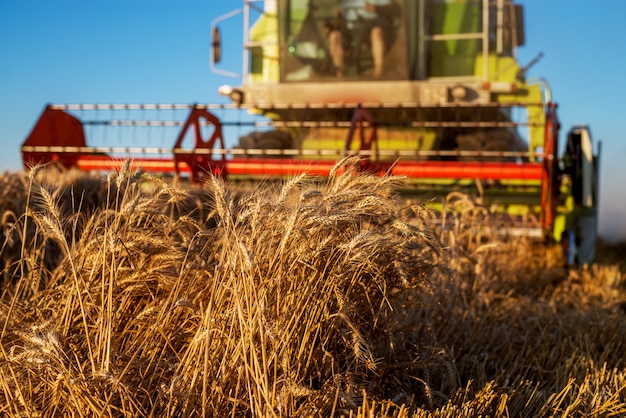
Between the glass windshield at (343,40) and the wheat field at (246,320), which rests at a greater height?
the glass windshield at (343,40)

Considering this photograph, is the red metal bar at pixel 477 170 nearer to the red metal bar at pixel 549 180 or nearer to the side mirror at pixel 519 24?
the red metal bar at pixel 549 180

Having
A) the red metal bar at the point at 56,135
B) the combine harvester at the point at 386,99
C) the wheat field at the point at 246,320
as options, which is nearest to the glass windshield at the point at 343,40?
the combine harvester at the point at 386,99

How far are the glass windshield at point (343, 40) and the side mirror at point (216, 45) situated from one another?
0.67m

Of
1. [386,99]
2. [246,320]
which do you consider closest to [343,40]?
[386,99]

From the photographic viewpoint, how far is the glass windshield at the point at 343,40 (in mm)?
7773

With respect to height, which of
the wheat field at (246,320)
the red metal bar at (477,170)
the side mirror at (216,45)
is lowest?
the wheat field at (246,320)

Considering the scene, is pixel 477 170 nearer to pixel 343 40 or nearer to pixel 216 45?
pixel 343 40

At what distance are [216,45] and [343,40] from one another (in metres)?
1.34

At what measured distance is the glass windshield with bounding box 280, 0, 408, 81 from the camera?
306 inches

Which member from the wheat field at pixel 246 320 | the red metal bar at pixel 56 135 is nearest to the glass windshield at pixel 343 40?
the red metal bar at pixel 56 135

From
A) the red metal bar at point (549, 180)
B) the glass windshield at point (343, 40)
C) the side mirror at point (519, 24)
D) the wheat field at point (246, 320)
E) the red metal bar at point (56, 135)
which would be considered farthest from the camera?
the side mirror at point (519, 24)

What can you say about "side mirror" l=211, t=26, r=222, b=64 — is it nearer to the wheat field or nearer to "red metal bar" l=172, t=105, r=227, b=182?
"red metal bar" l=172, t=105, r=227, b=182

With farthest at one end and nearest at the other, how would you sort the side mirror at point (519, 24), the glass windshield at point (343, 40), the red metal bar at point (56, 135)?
the side mirror at point (519, 24), the glass windshield at point (343, 40), the red metal bar at point (56, 135)

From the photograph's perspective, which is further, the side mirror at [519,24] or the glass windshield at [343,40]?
the side mirror at [519,24]
